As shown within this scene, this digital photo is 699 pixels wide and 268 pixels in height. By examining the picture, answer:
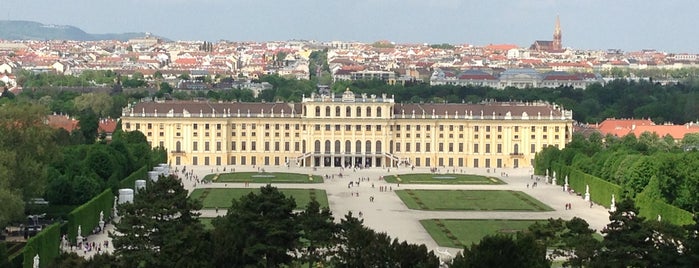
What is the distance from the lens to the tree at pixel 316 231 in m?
41.8

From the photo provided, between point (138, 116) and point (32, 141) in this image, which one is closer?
point (32, 141)

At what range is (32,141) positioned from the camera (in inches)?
2352

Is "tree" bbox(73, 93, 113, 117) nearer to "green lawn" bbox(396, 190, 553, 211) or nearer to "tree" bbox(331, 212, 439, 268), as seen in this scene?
"green lawn" bbox(396, 190, 553, 211)

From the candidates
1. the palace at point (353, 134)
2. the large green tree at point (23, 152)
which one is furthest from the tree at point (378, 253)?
the palace at point (353, 134)

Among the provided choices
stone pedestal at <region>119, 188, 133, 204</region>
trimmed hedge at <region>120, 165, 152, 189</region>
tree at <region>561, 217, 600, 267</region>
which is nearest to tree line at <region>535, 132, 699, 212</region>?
tree at <region>561, 217, 600, 267</region>

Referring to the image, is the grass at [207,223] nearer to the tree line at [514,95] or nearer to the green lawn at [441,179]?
the green lawn at [441,179]

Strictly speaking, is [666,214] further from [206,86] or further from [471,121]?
[206,86]

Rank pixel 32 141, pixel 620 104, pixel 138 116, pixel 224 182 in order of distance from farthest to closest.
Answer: pixel 620 104 < pixel 138 116 < pixel 224 182 < pixel 32 141

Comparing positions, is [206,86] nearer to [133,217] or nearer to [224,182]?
[224,182]

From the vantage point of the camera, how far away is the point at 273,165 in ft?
312

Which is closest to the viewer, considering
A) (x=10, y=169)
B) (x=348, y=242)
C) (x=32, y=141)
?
(x=348, y=242)

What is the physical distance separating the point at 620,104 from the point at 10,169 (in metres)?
83.8

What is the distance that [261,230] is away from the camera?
41.5m

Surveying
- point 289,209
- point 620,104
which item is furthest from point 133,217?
point 620,104
